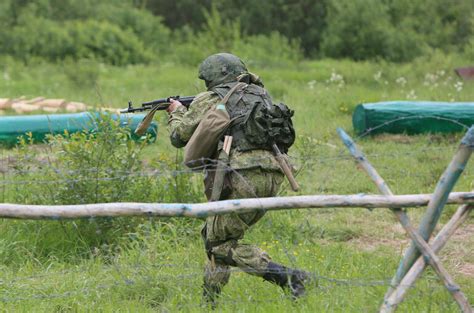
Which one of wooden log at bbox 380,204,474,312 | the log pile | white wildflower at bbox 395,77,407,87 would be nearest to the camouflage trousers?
wooden log at bbox 380,204,474,312

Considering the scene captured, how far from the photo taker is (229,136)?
517 centimetres

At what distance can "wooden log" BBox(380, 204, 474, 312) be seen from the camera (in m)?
4.32

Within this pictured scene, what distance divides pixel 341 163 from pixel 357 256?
122 inches

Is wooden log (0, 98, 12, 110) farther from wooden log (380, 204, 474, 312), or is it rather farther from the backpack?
wooden log (380, 204, 474, 312)

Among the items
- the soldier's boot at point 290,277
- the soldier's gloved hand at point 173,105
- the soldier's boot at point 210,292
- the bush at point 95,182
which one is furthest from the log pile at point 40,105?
the soldier's boot at point 290,277

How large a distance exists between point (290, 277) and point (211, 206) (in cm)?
104

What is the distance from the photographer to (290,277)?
5199mm

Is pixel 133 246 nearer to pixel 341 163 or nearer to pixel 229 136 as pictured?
pixel 229 136

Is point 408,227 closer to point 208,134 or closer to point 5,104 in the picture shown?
point 208,134

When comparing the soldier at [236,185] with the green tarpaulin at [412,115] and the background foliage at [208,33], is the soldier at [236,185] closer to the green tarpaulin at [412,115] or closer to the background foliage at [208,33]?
the green tarpaulin at [412,115]

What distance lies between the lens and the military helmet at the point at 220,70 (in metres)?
5.37

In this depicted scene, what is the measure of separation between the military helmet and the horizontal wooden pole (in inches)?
48.0

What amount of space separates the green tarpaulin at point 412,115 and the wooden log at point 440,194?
5763 mm

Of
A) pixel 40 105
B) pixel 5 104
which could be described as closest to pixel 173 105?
pixel 40 105
